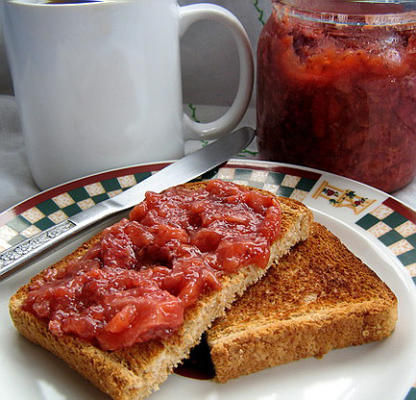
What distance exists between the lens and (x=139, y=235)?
5.20 ft

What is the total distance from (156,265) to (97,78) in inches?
35.6

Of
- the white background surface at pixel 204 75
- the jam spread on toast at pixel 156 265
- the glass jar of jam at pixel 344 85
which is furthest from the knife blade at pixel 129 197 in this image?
the white background surface at pixel 204 75

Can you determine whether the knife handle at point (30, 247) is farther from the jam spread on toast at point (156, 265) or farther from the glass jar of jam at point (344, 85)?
the glass jar of jam at point (344, 85)

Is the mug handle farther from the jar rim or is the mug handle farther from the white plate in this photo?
the white plate

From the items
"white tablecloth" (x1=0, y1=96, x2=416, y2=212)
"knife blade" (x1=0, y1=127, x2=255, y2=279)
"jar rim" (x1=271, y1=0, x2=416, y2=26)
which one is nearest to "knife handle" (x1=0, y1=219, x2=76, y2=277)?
"knife blade" (x1=0, y1=127, x2=255, y2=279)

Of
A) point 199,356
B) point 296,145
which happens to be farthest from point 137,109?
point 199,356

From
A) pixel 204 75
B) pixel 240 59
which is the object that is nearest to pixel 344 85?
pixel 240 59

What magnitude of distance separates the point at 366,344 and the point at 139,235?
73 centimetres

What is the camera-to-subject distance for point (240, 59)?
2.43 meters

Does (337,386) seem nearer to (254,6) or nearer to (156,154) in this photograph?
(156,154)

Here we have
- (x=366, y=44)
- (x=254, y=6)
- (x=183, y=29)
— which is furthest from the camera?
(x=254, y=6)

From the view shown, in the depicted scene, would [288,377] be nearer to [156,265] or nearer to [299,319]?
[299,319]

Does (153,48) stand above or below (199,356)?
above

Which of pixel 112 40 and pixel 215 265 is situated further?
pixel 112 40
